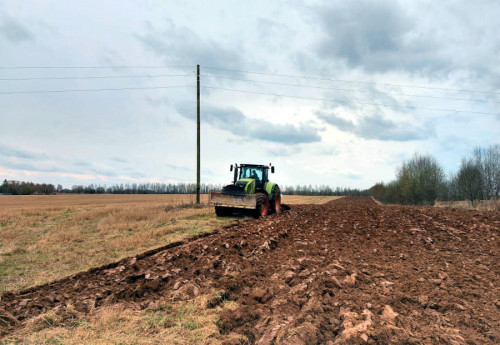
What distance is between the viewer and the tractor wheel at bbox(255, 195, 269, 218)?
16.0 m

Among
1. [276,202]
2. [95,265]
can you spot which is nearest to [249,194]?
[276,202]

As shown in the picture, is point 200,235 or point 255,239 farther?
point 200,235

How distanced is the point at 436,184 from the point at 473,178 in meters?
4.66

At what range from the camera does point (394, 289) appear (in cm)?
589

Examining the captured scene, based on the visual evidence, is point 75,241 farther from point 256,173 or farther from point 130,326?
point 256,173

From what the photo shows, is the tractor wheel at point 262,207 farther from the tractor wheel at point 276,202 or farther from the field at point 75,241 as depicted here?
the field at point 75,241

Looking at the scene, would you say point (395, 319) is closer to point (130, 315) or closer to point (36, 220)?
point (130, 315)

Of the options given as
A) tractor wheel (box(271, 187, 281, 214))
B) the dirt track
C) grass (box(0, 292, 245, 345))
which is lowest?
grass (box(0, 292, 245, 345))

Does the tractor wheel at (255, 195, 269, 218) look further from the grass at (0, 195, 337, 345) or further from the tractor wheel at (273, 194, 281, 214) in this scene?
the grass at (0, 195, 337, 345)

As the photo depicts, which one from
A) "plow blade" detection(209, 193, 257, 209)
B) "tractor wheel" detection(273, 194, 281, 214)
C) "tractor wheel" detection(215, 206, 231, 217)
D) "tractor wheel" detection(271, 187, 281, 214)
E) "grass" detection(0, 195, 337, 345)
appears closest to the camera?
"grass" detection(0, 195, 337, 345)

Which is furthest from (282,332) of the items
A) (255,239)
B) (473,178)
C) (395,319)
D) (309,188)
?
(309,188)

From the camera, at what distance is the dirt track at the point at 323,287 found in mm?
4453

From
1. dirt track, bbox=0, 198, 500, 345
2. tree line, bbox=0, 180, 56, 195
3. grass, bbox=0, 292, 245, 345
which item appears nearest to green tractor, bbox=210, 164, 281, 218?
dirt track, bbox=0, 198, 500, 345

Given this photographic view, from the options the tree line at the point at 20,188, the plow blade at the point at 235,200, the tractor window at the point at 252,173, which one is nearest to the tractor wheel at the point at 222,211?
the plow blade at the point at 235,200
